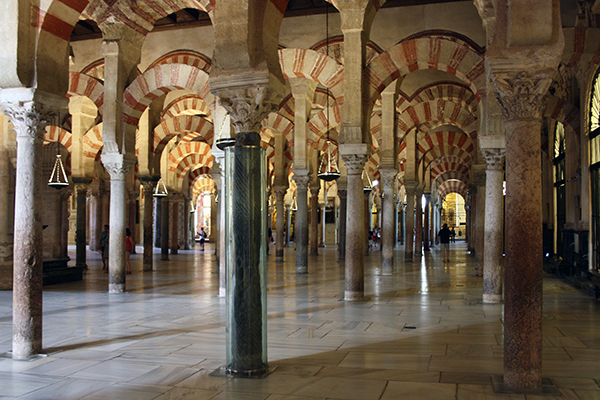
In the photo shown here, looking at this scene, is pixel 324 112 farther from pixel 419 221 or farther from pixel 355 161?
pixel 419 221

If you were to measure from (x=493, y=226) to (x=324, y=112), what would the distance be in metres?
5.87

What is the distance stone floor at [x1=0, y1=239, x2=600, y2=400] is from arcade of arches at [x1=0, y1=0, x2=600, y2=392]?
421 millimetres

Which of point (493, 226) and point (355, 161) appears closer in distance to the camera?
point (493, 226)

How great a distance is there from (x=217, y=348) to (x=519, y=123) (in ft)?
8.95

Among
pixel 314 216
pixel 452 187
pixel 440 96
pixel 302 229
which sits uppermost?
pixel 440 96

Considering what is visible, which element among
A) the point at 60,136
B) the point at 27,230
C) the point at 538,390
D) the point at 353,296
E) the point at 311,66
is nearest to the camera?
the point at 538,390

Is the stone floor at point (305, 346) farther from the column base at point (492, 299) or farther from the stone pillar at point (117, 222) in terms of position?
the stone pillar at point (117, 222)

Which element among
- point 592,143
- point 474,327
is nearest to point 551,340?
point 474,327

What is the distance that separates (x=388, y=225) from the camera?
10367mm

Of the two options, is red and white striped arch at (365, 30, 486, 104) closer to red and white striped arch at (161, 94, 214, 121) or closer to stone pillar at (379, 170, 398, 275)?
stone pillar at (379, 170, 398, 275)

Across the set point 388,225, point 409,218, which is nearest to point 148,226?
point 388,225

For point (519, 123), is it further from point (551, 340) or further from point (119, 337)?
point (119, 337)

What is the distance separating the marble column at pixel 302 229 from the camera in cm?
1020

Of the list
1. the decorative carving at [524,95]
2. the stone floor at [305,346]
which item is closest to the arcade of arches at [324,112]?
the decorative carving at [524,95]
